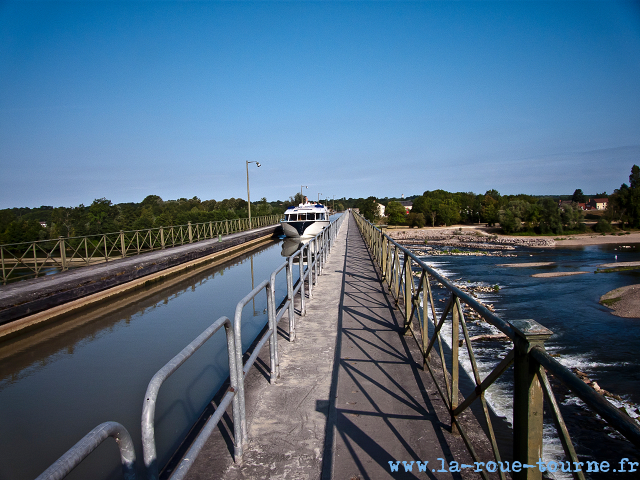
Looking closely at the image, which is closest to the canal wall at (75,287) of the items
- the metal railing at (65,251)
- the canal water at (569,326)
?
the metal railing at (65,251)

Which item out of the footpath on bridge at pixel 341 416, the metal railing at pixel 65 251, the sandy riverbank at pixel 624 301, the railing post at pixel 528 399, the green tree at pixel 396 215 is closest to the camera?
the railing post at pixel 528 399

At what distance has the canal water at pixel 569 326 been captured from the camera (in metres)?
7.98

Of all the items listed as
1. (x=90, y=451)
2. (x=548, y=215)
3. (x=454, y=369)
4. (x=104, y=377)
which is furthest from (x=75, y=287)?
(x=548, y=215)

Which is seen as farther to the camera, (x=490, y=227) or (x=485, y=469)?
(x=490, y=227)

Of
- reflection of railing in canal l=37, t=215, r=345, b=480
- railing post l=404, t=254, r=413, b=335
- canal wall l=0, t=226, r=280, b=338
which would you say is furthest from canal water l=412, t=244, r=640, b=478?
canal wall l=0, t=226, r=280, b=338

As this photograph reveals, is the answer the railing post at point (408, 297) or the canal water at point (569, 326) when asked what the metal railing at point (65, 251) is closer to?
the railing post at point (408, 297)

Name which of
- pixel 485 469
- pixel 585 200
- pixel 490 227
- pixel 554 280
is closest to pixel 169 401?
pixel 485 469

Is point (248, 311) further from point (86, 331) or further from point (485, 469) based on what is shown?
point (485, 469)

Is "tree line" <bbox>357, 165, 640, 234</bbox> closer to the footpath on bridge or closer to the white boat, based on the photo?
the white boat

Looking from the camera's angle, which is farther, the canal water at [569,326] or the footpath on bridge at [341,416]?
the canal water at [569,326]

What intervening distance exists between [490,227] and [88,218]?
77094 mm

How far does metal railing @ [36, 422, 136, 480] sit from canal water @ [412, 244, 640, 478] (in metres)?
6.56

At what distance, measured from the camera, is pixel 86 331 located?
8.92m

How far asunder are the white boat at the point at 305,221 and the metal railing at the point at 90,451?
23.4m
